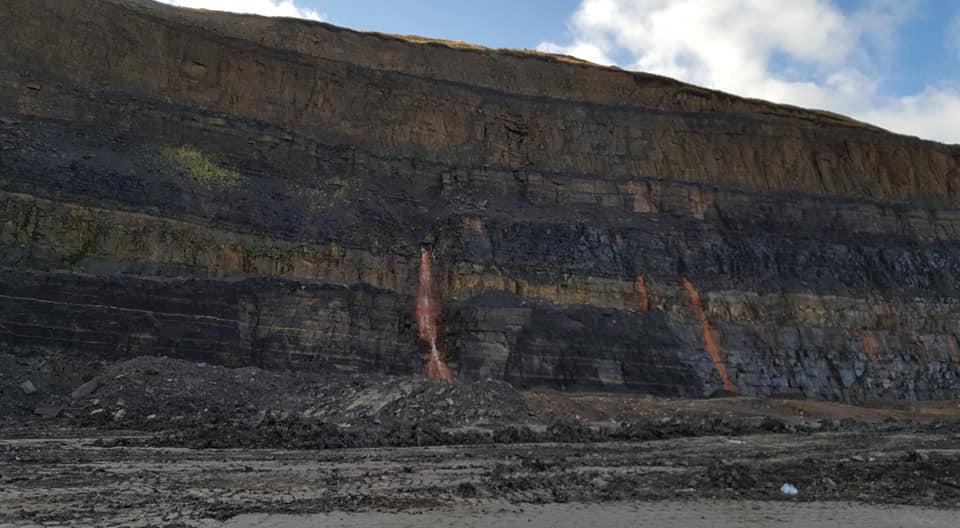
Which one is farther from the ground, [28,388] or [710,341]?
[710,341]

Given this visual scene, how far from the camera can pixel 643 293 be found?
2781 cm

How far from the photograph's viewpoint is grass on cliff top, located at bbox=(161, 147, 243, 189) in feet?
79.3

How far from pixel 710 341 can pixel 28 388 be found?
22.1 metres

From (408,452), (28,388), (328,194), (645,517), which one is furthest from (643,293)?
(645,517)

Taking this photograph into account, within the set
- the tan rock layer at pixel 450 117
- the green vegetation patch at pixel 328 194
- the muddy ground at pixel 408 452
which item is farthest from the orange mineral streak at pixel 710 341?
the green vegetation patch at pixel 328 194

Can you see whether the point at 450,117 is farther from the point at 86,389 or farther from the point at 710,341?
the point at 86,389

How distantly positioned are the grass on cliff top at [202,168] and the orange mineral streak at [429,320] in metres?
7.45

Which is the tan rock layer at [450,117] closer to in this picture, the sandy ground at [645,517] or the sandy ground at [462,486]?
the sandy ground at [462,486]

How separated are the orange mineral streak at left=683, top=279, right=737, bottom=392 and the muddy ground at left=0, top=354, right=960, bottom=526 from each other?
112 inches

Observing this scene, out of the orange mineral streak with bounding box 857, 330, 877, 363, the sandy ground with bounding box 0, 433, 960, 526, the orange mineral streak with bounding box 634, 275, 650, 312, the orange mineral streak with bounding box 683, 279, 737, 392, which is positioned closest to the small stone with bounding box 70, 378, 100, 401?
the sandy ground with bounding box 0, 433, 960, 526

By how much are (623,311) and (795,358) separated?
7080 mm

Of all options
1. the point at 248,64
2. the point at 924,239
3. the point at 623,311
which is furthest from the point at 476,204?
the point at 924,239

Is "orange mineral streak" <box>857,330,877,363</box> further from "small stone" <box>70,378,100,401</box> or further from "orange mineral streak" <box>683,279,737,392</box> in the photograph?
"small stone" <box>70,378,100,401</box>

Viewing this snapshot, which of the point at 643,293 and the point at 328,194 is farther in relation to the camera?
the point at 643,293
